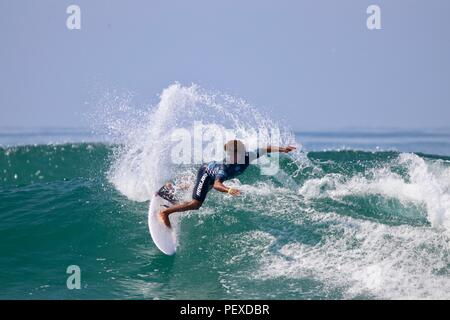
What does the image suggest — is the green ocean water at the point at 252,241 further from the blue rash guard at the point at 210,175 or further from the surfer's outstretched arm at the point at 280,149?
the surfer's outstretched arm at the point at 280,149

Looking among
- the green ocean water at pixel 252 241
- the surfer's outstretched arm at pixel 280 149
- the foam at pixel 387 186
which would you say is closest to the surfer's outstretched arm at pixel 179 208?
the green ocean water at pixel 252 241

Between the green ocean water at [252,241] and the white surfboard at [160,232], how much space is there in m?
0.14

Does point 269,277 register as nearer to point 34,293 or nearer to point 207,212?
point 207,212

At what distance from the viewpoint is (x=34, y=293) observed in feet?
27.2

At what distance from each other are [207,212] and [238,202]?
70cm

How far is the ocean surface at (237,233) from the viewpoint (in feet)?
A: 26.7

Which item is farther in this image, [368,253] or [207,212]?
[207,212]

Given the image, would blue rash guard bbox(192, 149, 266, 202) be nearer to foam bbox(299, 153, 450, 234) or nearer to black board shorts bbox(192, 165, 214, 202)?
black board shorts bbox(192, 165, 214, 202)

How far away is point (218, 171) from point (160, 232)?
139 centimetres
